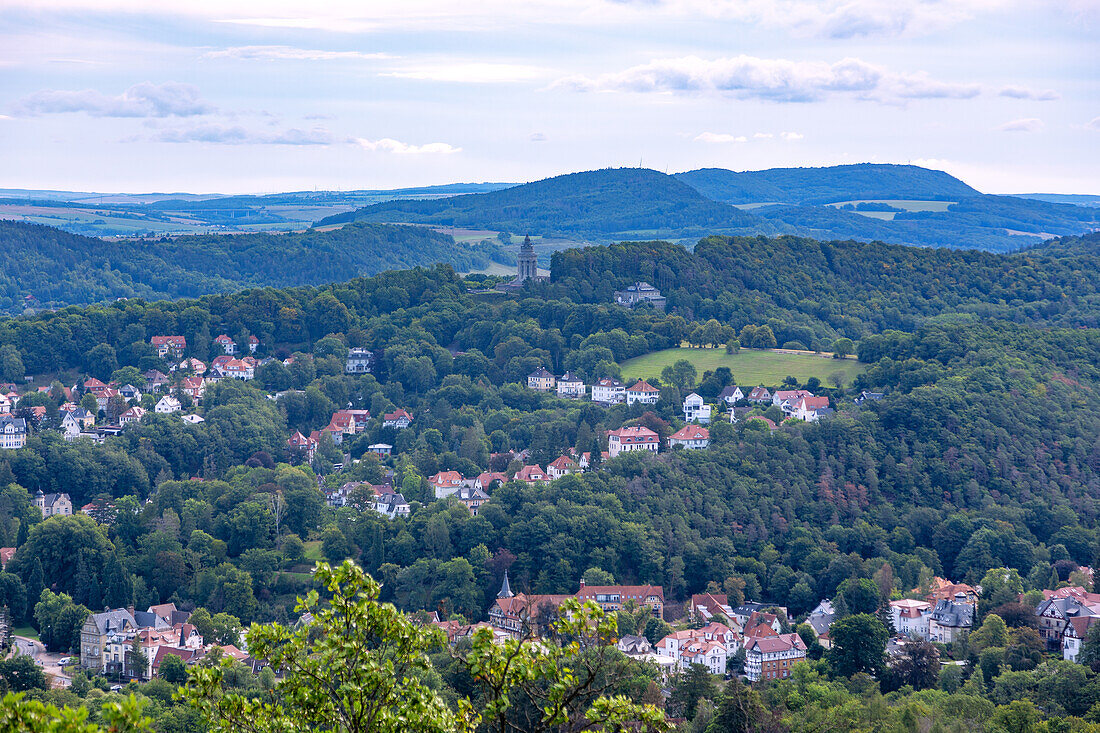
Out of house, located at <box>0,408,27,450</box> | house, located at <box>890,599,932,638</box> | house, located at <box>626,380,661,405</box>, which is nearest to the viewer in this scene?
house, located at <box>890,599,932,638</box>

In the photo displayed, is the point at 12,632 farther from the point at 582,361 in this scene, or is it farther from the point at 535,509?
the point at 582,361

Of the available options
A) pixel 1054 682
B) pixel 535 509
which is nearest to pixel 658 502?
pixel 535 509

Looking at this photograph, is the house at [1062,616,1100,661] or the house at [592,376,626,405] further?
the house at [592,376,626,405]

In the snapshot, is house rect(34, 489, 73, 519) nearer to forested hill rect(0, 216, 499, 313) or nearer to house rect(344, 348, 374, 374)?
house rect(344, 348, 374, 374)

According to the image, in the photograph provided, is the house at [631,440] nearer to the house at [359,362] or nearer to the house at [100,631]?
the house at [359,362]

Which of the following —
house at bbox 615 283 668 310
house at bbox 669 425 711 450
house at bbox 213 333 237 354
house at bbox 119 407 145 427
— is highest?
house at bbox 615 283 668 310

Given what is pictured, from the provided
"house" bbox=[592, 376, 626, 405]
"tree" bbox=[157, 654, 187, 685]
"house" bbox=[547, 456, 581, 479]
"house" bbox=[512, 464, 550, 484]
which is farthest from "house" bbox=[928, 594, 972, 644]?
"house" bbox=[592, 376, 626, 405]

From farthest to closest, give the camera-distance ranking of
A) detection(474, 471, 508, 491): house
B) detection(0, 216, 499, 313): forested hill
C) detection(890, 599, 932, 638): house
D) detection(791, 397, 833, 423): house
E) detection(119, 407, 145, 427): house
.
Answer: detection(0, 216, 499, 313): forested hill
detection(119, 407, 145, 427): house
detection(791, 397, 833, 423): house
detection(474, 471, 508, 491): house
detection(890, 599, 932, 638): house
